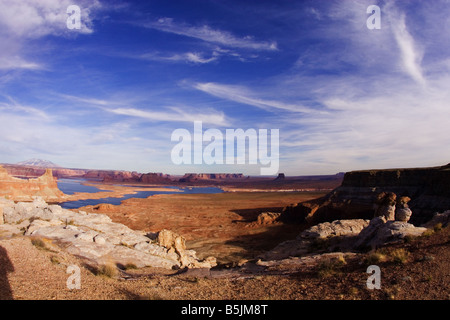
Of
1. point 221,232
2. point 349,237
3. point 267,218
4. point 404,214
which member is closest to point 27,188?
point 221,232

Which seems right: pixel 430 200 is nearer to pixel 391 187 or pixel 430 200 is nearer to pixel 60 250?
pixel 391 187

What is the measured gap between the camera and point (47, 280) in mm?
6812

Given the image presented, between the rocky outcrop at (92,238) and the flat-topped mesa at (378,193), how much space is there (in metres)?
20.0

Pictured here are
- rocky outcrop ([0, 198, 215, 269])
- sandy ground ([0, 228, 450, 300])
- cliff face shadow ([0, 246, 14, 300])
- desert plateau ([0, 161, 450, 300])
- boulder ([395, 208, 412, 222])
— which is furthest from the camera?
boulder ([395, 208, 412, 222])

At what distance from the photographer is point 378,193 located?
3066 centimetres

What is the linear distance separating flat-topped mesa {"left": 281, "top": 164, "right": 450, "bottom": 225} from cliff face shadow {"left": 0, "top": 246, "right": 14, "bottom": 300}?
2628 cm

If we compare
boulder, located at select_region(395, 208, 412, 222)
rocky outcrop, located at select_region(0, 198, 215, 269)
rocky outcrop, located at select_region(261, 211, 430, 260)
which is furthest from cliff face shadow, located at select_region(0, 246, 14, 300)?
boulder, located at select_region(395, 208, 412, 222)

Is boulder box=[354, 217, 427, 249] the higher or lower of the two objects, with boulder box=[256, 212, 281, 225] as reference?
higher

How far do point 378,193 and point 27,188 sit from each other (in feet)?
231

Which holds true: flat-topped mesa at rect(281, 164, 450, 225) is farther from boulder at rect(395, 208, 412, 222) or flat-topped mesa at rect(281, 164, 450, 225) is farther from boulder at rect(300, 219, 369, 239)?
boulder at rect(395, 208, 412, 222)

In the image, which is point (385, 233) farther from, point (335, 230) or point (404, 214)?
point (335, 230)

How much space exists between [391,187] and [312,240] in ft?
61.8

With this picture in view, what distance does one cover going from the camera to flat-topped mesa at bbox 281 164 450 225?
23.0m

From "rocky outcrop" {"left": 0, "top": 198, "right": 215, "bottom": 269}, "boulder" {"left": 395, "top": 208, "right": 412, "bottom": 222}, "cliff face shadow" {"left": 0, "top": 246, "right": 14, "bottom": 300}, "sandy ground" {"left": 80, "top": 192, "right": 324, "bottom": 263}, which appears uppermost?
"boulder" {"left": 395, "top": 208, "right": 412, "bottom": 222}
